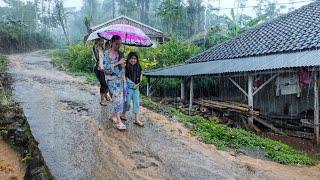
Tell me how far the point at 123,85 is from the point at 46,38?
125 ft

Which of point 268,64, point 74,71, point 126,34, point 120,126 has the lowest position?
point 120,126

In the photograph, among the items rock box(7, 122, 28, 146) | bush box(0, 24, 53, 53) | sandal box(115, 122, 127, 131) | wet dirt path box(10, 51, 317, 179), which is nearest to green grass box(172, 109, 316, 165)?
wet dirt path box(10, 51, 317, 179)

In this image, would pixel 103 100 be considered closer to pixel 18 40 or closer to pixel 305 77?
pixel 305 77

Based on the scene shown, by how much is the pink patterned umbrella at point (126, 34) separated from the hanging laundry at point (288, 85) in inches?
237

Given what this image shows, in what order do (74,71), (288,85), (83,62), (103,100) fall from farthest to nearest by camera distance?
1. (83,62)
2. (74,71)
3. (288,85)
4. (103,100)

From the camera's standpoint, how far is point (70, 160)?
5426mm

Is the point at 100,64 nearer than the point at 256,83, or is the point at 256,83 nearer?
the point at 100,64

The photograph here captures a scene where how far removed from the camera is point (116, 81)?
6805 millimetres

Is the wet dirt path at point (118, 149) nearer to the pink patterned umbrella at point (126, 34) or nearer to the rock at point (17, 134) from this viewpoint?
the rock at point (17, 134)

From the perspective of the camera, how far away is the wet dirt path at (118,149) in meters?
5.35

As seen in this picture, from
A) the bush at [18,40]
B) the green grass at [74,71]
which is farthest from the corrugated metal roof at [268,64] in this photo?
the bush at [18,40]

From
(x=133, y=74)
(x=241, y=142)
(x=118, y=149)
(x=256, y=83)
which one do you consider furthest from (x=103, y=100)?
(x=256, y=83)

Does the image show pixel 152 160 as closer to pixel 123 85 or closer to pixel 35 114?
pixel 123 85

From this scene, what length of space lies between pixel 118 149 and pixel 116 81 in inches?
53.9
